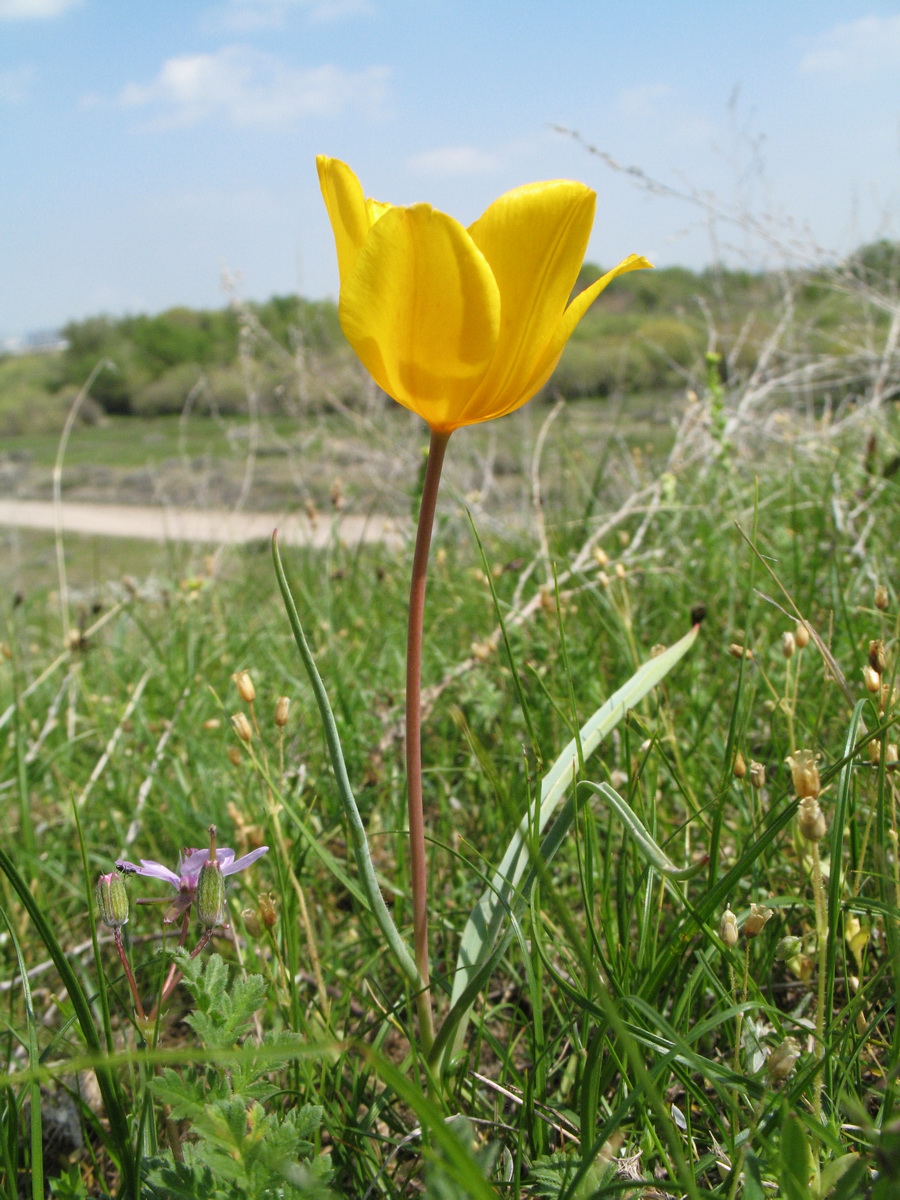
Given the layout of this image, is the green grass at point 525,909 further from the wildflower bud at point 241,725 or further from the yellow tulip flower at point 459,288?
the yellow tulip flower at point 459,288

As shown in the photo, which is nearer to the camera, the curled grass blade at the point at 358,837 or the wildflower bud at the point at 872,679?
the curled grass blade at the point at 358,837

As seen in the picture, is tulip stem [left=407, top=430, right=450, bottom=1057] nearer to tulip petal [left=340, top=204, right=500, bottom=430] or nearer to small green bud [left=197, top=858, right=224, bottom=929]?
tulip petal [left=340, top=204, right=500, bottom=430]

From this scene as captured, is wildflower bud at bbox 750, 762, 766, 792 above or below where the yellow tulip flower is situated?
below

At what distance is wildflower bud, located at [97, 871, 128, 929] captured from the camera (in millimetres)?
715

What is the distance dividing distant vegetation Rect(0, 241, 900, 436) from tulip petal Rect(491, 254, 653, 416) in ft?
7.87

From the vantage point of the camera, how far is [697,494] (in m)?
2.57

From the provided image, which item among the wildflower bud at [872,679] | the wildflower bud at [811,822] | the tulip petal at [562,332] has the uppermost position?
the tulip petal at [562,332]

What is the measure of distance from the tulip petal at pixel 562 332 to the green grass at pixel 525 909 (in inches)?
10.6

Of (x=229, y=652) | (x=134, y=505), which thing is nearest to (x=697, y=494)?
(x=229, y=652)

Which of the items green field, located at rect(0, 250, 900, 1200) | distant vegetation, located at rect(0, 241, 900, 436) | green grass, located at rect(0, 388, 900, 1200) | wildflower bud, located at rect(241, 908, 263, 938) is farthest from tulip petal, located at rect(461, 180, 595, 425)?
distant vegetation, located at rect(0, 241, 900, 436)

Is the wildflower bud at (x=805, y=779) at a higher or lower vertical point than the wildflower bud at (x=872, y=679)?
lower

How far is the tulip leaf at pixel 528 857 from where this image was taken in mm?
703

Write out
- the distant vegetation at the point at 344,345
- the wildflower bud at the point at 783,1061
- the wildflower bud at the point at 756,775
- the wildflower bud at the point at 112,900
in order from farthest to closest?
the distant vegetation at the point at 344,345 → the wildflower bud at the point at 756,775 → the wildflower bud at the point at 112,900 → the wildflower bud at the point at 783,1061

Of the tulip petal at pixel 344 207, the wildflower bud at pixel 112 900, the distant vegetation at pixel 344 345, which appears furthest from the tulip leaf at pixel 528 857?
the distant vegetation at pixel 344 345
